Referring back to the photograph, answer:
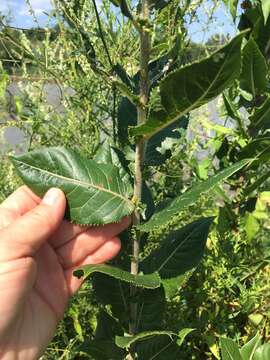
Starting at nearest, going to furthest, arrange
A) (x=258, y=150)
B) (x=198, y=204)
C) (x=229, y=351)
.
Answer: (x=229, y=351) < (x=258, y=150) < (x=198, y=204)

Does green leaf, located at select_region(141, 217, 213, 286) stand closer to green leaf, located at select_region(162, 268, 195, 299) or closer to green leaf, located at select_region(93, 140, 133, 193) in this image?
green leaf, located at select_region(162, 268, 195, 299)

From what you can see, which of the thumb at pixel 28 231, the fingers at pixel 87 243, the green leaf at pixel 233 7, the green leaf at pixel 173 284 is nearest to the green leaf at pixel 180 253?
the green leaf at pixel 173 284

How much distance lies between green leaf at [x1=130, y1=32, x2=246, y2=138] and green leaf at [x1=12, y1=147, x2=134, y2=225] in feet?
0.62

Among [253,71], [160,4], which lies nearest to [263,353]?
[253,71]

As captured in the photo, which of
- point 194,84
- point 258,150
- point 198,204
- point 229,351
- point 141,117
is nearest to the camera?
point 194,84

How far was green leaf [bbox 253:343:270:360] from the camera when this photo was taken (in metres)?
1.11

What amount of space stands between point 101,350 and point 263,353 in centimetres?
36

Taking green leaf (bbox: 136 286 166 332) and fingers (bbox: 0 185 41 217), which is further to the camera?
fingers (bbox: 0 185 41 217)

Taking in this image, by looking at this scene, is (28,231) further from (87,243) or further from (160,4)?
(160,4)

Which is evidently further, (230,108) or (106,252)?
(230,108)

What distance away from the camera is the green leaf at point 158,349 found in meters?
1.16

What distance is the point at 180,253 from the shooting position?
1.08 metres

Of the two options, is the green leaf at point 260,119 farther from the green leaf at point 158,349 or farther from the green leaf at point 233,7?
the green leaf at point 158,349

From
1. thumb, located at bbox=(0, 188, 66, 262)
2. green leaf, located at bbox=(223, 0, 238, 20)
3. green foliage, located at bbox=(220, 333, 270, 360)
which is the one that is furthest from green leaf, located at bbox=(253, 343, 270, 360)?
green leaf, located at bbox=(223, 0, 238, 20)
